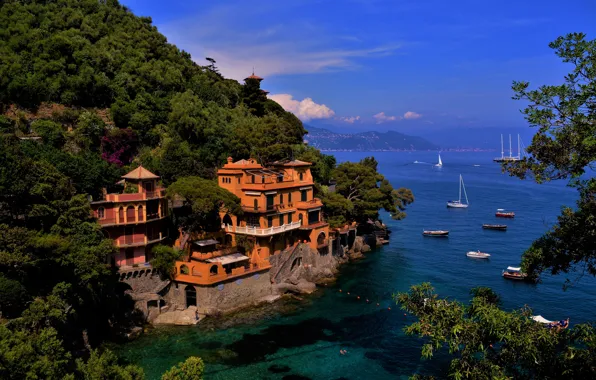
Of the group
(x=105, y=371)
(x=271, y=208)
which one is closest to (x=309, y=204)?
(x=271, y=208)

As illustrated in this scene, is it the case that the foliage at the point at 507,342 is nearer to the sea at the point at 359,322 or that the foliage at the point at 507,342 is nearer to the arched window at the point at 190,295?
the sea at the point at 359,322

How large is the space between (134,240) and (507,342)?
26.6m

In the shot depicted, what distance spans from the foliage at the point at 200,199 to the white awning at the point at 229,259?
134 inches

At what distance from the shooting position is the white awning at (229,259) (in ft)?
108

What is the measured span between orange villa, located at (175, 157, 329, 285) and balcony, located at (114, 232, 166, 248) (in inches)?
109

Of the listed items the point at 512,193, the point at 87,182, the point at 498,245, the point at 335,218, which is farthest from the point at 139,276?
the point at 512,193

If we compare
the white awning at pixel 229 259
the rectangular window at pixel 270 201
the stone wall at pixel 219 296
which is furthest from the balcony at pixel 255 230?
the stone wall at pixel 219 296

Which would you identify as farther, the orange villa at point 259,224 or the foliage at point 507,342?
the orange villa at point 259,224

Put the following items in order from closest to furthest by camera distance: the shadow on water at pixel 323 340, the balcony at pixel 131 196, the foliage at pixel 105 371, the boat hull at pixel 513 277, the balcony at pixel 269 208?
1. the foliage at pixel 105 371
2. the shadow on water at pixel 323 340
3. the balcony at pixel 131 196
4. the balcony at pixel 269 208
5. the boat hull at pixel 513 277

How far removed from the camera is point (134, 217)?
32156 millimetres

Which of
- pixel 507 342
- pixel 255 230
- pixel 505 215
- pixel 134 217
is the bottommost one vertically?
pixel 505 215

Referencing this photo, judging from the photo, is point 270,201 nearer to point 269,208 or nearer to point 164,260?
point 269,208

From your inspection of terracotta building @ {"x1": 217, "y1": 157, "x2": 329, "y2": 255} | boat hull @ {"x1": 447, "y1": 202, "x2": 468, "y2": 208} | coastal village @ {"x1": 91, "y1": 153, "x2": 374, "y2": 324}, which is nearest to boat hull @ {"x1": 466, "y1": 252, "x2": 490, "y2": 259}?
coastal village @ {"x1": 91, "y1": 153, "x2": 374, "y2": 324}

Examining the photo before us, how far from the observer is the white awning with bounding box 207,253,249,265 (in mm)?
33034
